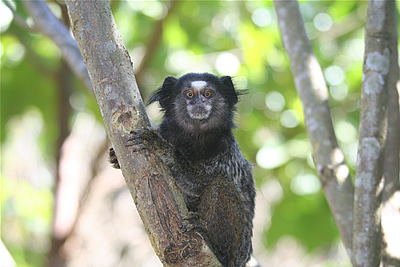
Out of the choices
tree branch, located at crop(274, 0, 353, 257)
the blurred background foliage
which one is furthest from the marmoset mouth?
the blurred background foliage

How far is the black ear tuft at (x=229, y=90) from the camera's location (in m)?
4.48

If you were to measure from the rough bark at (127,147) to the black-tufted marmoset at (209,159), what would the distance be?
0.20 meters

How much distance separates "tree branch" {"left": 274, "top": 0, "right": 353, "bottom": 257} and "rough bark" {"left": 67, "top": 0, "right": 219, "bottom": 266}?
1374 millimetres

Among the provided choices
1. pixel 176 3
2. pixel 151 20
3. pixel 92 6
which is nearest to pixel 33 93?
pixel 151 20

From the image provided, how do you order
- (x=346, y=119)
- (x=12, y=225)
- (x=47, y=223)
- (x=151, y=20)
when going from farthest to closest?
1. (x=12, y=225)
2. (x=47, y=223)
3. (x=151, y=20)
4. (x=346, y=119)

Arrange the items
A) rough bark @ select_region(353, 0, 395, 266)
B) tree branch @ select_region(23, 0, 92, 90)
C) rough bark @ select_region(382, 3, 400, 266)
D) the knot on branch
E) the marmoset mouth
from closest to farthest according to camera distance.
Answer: the knot on branch < rough bark @ select_region(353, 0, 395, 266) < rough bark @ select_region(382, 3, 400, 266) < the marmoset mouth < tree branch @ select_region(23, 0, 92, 90)

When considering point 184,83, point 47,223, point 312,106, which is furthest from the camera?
point 47,223

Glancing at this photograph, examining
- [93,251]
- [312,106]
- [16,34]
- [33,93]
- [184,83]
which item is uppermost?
[16,34]

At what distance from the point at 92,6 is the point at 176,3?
12.0 ft

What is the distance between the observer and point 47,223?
8906 millimetres

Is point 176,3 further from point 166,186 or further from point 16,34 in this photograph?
point 166,186

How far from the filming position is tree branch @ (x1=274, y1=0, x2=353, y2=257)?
11.6 feet

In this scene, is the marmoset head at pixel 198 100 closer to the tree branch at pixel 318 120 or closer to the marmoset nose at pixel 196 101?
the marmoset nose at pixel 196 101

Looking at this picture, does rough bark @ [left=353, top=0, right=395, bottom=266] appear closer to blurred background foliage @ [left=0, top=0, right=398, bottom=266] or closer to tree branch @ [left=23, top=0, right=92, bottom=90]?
blurred background foliage @ [left=0, top=0, right=398, bottom=266]
